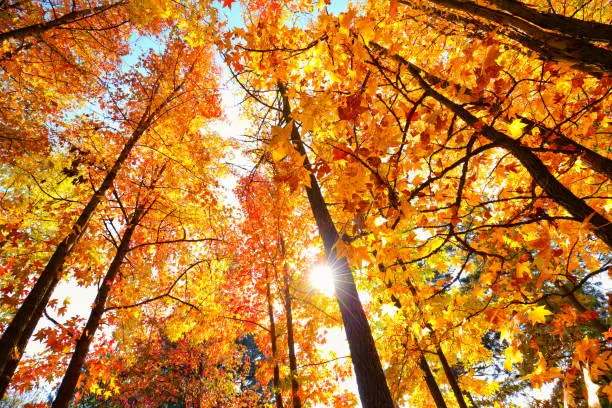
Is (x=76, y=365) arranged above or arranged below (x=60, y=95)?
below

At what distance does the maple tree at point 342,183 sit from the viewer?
6.26ft

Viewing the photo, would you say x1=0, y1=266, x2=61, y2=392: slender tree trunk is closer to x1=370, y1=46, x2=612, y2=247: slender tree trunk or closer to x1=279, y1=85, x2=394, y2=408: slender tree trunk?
x1=279, y1=85, x2=394, y2=408: slender tree trunk

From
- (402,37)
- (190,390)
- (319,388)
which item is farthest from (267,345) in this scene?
(402,37)

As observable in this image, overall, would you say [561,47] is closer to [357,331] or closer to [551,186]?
[551,186]

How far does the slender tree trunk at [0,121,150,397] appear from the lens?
428 centimetres

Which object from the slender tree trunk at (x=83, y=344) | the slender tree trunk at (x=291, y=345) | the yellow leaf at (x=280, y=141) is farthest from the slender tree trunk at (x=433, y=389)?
the slender tree trunk at (x=83, y=344)

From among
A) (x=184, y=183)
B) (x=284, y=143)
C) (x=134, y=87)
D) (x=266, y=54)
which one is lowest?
(x=284, y=143)

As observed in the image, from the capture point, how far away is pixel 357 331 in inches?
131

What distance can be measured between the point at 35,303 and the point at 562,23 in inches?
266

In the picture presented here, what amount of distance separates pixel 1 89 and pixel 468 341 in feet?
30.2

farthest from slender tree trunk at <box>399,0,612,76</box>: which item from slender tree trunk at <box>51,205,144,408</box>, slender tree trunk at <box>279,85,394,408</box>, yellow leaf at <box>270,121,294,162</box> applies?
slender tree trunk at <box>51,205,144,408</box>

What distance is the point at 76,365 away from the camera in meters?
4.80

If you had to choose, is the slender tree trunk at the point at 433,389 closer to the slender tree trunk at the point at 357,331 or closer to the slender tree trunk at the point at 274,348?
the slender tree trunk at the point at 357,331

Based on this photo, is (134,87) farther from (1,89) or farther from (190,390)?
(190,390)
